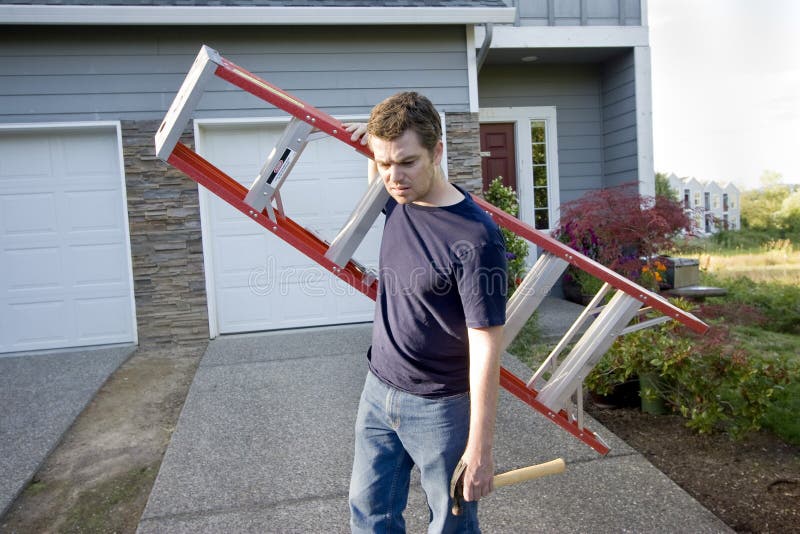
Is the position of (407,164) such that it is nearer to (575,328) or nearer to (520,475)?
(520,475)

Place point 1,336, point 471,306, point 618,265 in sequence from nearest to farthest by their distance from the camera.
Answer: point 471,306
point 618,265
point 1,336

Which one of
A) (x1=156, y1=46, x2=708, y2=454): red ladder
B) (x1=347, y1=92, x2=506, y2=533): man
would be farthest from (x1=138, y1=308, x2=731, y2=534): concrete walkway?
(x1=347, y1=92, x2=506, y2=533): man

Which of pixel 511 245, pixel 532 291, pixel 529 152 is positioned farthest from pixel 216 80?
pixel 532 291

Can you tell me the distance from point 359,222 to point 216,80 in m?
4.57

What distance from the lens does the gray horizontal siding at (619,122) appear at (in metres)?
7.85

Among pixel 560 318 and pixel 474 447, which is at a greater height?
pixel 474 447

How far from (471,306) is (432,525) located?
72cm

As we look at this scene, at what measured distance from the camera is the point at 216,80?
250 inches

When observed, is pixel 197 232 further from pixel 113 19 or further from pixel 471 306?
pixel 471 306

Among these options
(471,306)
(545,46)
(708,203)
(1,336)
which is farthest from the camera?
(708,203)

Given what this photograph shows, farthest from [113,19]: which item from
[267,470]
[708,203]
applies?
[708,203]

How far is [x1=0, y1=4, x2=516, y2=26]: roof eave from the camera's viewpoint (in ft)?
18.7

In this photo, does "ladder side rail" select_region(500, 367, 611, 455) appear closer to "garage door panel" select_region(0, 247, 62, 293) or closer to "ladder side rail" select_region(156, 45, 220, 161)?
"ladder side rail" select_region(156, 45, 220, 161)

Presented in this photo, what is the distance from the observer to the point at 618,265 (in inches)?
210
